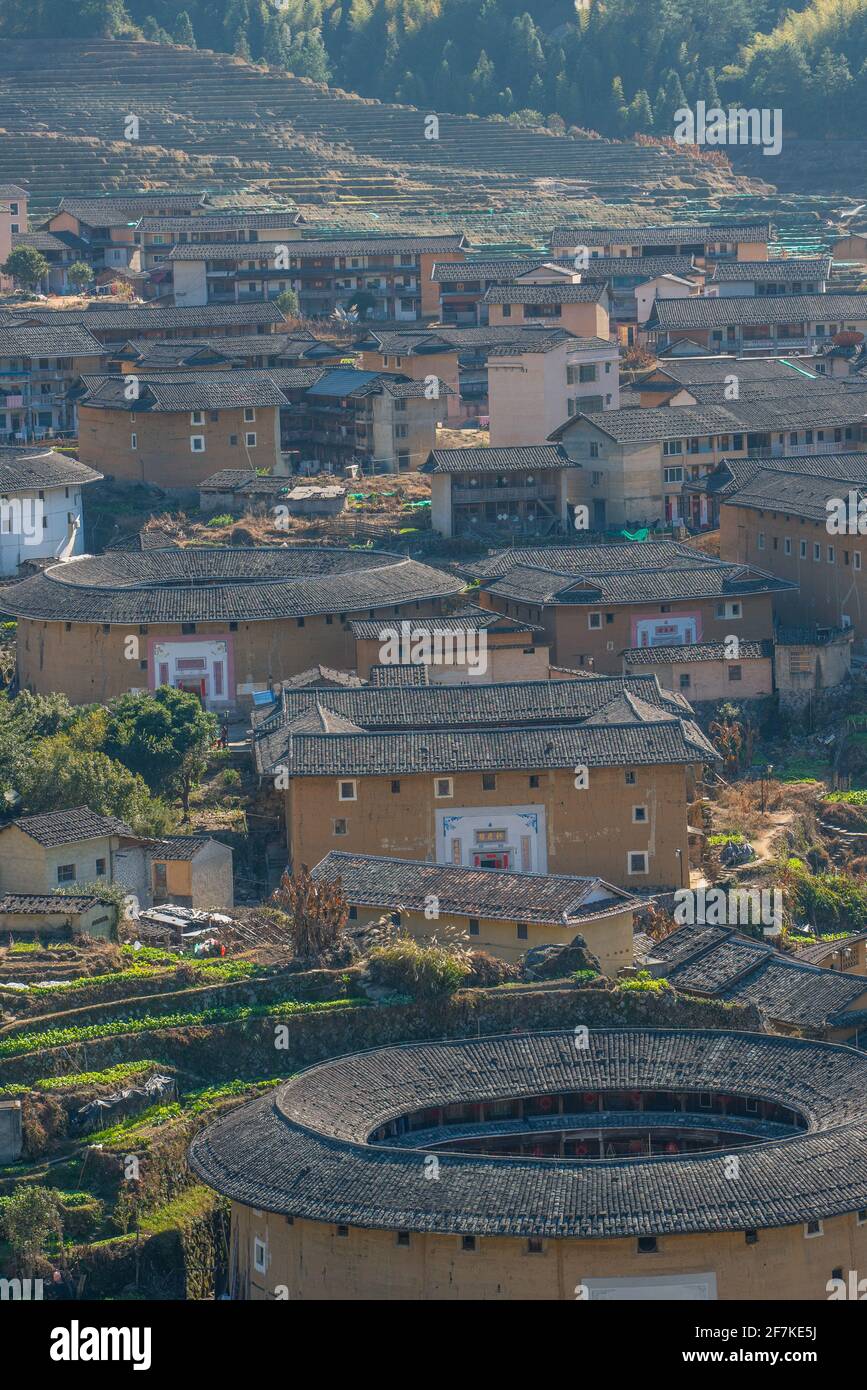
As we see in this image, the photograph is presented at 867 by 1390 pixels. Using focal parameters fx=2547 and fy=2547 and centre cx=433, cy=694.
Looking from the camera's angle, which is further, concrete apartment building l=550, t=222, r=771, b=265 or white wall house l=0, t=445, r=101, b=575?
concrete apartment building l=550, t=222, r=771, b=265

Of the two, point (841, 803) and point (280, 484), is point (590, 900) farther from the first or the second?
point (280, 484)

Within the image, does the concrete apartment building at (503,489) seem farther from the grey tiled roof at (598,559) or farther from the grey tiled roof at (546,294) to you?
the grey tiled roof at (546,294)

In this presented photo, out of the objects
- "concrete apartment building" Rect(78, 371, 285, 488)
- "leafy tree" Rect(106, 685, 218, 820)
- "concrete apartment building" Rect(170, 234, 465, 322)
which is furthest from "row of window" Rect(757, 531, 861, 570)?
"concrete apartment building" Rect(170, 234, 465, 322)

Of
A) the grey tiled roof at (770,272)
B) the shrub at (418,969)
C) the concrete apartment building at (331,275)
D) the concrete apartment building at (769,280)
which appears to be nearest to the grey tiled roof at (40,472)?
the concrete apartment building at (331,275)

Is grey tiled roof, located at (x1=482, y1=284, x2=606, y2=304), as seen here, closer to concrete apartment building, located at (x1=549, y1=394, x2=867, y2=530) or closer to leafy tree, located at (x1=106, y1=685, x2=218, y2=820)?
concrete apartment building, located at (x1=549, y1=394, x2=867, y2=530)

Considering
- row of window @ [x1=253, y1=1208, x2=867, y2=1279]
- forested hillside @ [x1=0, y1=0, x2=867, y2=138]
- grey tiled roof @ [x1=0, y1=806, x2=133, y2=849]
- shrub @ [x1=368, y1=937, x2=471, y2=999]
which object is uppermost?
forested hillside @ [x1=0, y1=0, x2=867, y2=138]

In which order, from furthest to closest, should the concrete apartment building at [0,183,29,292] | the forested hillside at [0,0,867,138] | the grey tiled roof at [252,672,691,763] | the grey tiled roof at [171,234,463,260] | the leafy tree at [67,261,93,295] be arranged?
the forested hillside at [0,0,867,138], the concrete apartment building at [0,183,29,292], the leafy tree at [67,261,93,295], the grey tiled roof at [171,234,463,260], the grey tiled roof at [252,672,691,763]

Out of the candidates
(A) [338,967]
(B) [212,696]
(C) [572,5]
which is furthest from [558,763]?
(C) [572,5]

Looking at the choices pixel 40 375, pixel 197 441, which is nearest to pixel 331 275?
pixel 40 375
